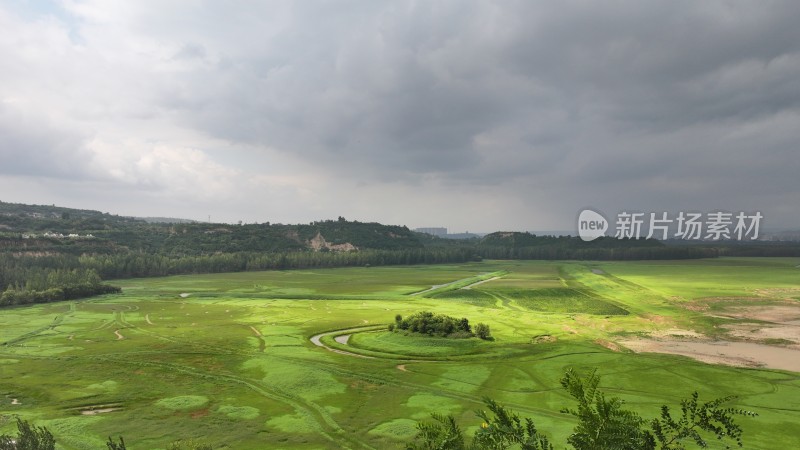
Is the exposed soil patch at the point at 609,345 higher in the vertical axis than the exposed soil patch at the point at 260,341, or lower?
higher

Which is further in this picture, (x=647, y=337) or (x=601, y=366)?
(x=647, y=337)

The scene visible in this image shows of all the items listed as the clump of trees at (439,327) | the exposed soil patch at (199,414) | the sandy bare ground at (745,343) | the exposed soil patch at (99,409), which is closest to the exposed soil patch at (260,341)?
the clump of trees at (439,327)

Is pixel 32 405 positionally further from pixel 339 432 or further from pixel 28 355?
pixel 339 432

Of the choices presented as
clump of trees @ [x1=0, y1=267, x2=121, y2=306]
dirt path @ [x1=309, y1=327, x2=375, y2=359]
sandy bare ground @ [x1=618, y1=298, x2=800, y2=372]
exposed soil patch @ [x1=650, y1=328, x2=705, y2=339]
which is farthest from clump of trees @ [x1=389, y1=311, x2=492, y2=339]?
clump of trees @ [x1=0, y1=267, x2=121, y2=306]

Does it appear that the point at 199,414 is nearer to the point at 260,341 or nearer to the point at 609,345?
the point at 260,341

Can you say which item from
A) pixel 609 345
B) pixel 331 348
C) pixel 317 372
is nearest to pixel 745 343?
pixel 609 345

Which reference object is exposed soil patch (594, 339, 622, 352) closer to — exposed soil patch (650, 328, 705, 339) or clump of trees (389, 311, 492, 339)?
exposed soil patch (650, 328, 705, 339)

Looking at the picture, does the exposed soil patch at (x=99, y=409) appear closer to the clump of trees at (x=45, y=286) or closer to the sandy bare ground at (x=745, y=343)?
the sandy bare ground at (x=745, y=343)

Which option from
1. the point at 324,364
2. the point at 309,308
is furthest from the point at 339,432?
the point at 309,308

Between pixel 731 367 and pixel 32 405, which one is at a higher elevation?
pixel 731 367
